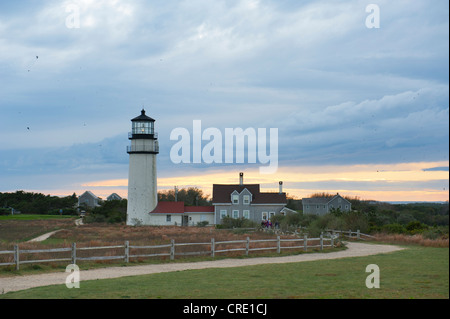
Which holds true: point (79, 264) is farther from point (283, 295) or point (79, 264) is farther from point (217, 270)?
point (283, 295)

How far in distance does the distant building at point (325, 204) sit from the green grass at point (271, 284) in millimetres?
53194

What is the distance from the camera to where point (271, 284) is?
14539mm

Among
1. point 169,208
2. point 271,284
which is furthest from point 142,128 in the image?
point 271,284

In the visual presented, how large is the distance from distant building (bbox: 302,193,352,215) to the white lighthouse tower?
81.2 feet

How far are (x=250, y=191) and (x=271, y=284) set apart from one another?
47.5 m

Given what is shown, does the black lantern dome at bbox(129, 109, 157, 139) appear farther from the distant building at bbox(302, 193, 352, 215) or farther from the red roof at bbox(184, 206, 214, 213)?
the distant building at bbox(302, 193, 352, 215)

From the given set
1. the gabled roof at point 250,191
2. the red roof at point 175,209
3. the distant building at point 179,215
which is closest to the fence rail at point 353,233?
the gabled roof at point 250,191

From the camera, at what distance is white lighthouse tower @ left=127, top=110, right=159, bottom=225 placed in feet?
182

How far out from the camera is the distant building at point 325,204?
2842 inches

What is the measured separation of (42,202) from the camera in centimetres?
9088

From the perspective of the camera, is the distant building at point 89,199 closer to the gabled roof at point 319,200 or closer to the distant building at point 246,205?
the gabled roof at point 319,200

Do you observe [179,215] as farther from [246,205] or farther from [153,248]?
[153,248]
